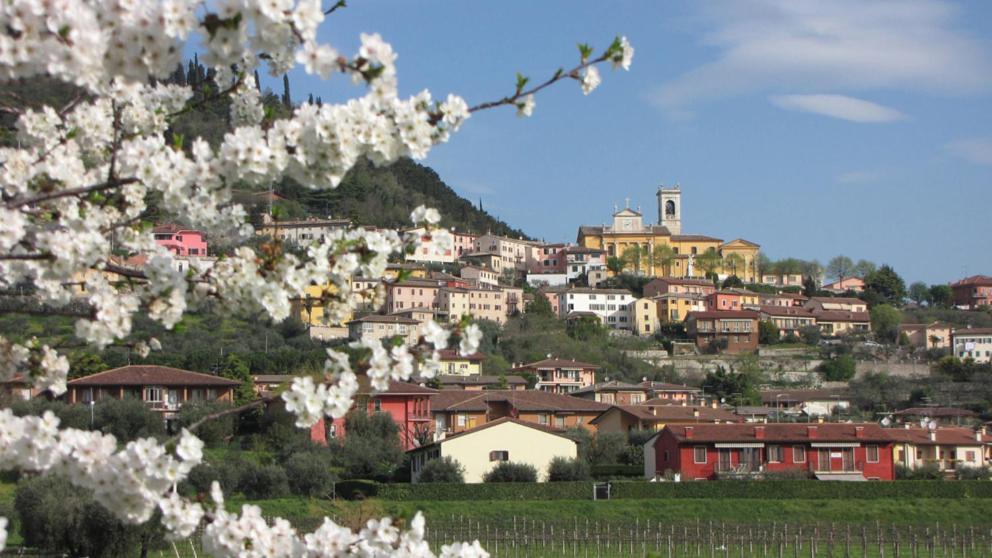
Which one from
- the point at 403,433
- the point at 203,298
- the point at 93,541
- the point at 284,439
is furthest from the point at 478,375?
the point at 203,298

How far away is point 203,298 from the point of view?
595 centimetres

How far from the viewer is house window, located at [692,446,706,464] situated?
50062mm

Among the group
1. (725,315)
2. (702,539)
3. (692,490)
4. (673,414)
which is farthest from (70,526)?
(725,315)

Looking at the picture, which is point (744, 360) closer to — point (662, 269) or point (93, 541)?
point (662, 269)

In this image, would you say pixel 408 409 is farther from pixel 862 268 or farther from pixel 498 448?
pixel 862 268

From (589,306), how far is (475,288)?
12454 millimetres

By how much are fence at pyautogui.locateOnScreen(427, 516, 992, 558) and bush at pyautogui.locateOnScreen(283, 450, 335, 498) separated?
245 inches

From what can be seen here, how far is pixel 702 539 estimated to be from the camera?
1544 inches

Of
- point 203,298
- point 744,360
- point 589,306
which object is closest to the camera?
point 203,298

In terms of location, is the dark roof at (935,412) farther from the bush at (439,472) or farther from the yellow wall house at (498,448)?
the bush at (439,472)

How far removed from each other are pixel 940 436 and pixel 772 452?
13003mm

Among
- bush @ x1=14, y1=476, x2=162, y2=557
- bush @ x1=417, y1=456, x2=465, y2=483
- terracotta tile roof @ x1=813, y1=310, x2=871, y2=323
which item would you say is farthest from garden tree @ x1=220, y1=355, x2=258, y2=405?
terracotta tile roof @ x1=813, y1=310, x2=871, y2=323

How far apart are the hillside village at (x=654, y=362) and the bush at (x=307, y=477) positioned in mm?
3858

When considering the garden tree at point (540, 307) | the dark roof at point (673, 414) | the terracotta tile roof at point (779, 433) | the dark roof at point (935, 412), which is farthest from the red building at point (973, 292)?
the terracotta tile roof at point (779, 433)
